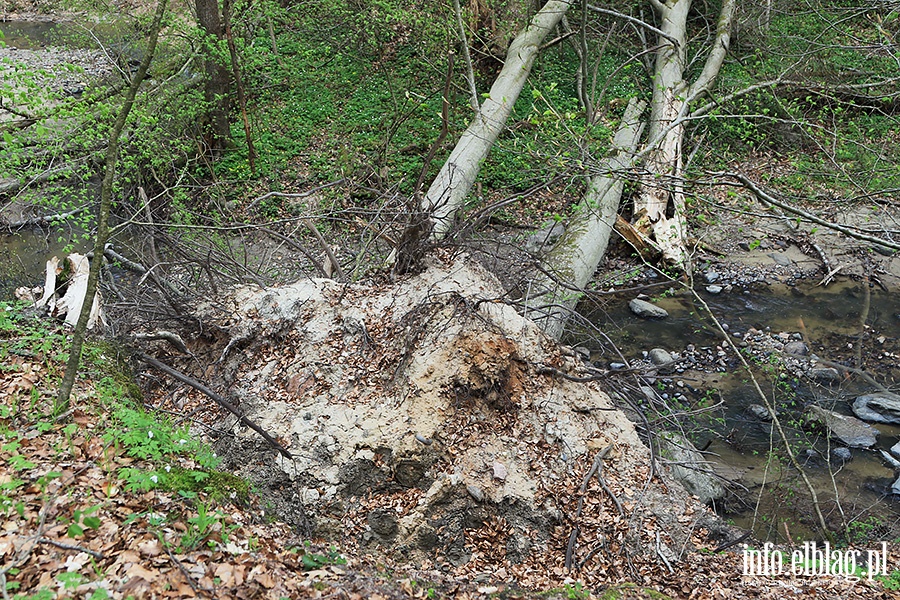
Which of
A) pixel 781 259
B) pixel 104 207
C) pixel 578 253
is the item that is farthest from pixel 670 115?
pixel 104 207

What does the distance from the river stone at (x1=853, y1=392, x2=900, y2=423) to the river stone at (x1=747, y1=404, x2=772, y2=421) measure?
40.1 inches

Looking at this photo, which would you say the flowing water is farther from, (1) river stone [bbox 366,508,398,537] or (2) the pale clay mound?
(1) river stone [bbox 366,508,398,537]

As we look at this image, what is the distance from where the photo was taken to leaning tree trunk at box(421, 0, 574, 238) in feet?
28.2

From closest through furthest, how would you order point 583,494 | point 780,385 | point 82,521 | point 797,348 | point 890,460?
1. point 82,521
2. point 583,494
3. point 890,460
4. point 780,385
5. point 797,348

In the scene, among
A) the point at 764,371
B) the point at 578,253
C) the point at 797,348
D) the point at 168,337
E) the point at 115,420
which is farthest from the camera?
the point at 578,253

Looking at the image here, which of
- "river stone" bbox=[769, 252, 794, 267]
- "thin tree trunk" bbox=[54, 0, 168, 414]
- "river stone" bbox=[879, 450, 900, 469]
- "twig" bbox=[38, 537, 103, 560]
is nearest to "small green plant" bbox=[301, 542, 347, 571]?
"twig" bbox=[38, 537, 103, 560]

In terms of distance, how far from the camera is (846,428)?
6.88 m

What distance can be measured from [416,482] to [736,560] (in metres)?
2.42

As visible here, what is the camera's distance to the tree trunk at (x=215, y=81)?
32.4ft

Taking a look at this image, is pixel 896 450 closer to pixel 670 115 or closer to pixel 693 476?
pixel 693 476

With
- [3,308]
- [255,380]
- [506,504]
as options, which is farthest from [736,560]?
[3,308]

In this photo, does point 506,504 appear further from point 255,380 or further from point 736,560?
point 255,380

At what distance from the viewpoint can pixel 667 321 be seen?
8961 millimetres

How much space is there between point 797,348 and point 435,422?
604cm
